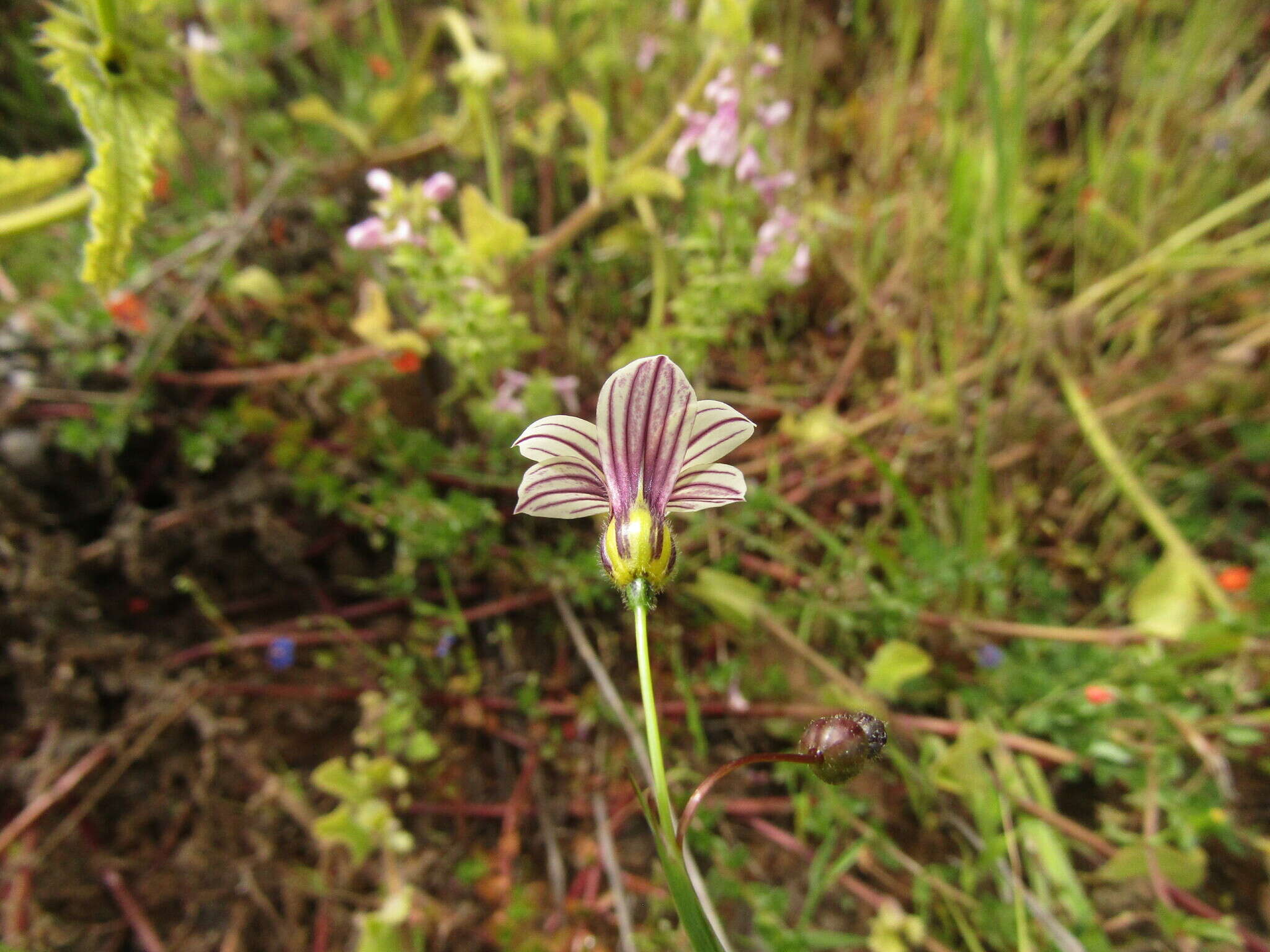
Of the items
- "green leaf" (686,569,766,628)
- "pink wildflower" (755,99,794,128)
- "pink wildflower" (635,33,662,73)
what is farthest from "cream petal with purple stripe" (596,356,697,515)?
"pink wildflower" (635,33,662,73)

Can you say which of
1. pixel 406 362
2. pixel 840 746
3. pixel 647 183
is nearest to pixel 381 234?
pixel 406 362

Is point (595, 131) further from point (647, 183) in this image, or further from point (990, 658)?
point (990, 658)

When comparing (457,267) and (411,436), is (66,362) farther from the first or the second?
(457,267)

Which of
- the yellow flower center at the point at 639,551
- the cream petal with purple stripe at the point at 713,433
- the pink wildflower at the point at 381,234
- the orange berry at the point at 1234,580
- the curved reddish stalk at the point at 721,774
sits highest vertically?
the pink wildflower at the point at 381,234

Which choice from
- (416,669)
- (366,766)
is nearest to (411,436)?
(416,669)

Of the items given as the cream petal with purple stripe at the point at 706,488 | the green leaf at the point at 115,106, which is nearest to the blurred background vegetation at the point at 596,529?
the green leaf at the point at 115,106

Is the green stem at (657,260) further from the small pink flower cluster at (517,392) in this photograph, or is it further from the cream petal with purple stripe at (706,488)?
the cream petal with purple stripe at (706,488)

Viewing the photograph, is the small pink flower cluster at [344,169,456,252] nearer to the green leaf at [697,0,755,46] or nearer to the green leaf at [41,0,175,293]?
the green leaf at [41,0,175,293]
